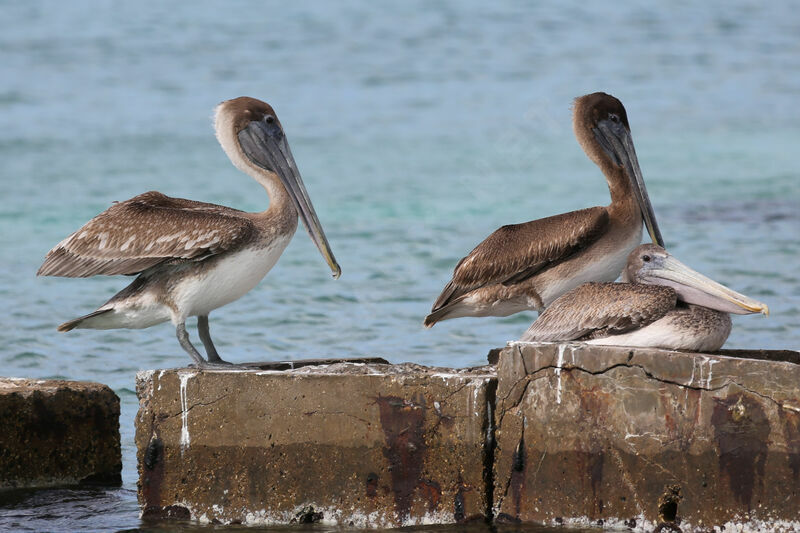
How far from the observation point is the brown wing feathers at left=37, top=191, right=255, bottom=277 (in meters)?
6.61

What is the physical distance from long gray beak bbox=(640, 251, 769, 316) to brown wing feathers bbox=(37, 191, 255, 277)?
1.93 meters

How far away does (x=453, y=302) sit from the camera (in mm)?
7648

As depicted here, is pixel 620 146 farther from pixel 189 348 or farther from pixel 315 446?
pixel 315 446

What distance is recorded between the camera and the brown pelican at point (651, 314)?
19.3 feet

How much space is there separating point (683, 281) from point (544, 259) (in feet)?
4.09

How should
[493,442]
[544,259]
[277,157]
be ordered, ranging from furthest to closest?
[544,259] < [277,157] < [493,442]

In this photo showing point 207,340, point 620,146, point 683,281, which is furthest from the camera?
point 620,146

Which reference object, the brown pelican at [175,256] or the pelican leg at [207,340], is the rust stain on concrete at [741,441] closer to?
the brown pelican at [175,256]

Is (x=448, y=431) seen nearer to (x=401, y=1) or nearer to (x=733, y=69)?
(x=733, y=69)

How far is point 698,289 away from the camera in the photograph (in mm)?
6191

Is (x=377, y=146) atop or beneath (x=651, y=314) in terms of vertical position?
atop

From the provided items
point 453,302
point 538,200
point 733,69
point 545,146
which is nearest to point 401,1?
point 733,69

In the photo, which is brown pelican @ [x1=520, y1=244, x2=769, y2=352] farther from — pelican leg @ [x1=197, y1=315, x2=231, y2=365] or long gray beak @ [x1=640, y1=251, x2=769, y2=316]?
pelican leg @ [x1=197, y1=315, x2=231, y2=365]

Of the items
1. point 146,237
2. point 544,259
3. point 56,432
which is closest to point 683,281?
point 544,259
